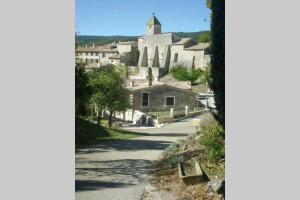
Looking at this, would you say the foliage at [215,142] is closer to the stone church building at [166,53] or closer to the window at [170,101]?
the window at [170,101]

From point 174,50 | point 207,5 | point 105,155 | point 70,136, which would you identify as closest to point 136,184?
point 105,155

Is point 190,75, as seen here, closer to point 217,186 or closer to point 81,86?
point 81,86

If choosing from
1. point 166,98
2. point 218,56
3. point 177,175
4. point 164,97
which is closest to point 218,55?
A: point 218,56

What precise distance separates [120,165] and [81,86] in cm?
161

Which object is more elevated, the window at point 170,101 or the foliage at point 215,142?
the window at point 170,101

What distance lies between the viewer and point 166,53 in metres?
45.8

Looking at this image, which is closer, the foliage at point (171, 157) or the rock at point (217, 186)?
the rock at point (217, 186)

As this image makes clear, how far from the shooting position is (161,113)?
8.37 metres

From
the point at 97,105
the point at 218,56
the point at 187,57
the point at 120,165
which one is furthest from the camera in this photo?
the point at 187,57

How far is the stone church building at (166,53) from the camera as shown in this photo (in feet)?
135

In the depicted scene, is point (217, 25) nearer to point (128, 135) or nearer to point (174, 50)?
point (128, 135)

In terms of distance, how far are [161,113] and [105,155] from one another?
149 centimetres

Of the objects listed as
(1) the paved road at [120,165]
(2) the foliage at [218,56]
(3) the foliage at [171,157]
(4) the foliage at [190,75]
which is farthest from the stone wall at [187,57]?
(2) the foliage at [218,56]

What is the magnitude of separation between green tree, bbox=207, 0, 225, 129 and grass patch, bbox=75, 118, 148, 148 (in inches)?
113
